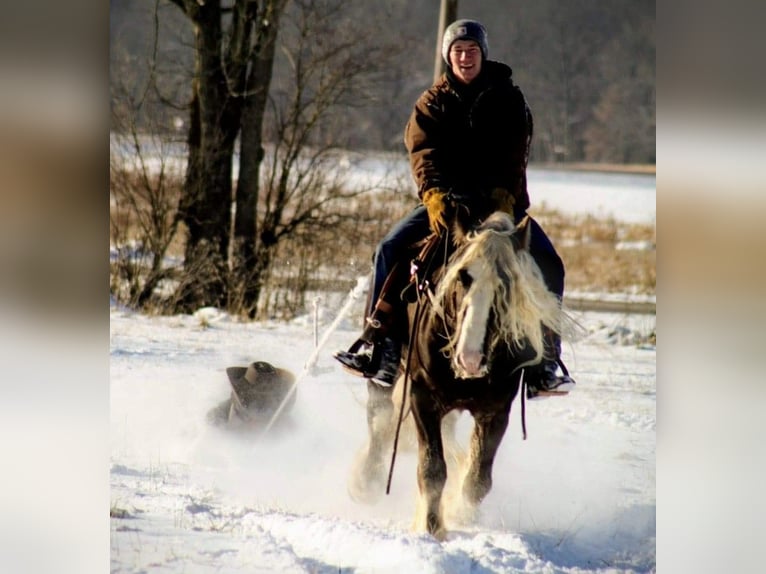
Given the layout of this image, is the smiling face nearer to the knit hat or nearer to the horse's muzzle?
the knit hat

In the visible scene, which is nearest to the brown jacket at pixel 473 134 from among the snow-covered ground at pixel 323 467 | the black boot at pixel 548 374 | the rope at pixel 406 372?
the rope at pixel 406 372

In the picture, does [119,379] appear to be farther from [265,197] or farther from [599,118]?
[599,118]

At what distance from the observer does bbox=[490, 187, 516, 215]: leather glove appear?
5.60 metres

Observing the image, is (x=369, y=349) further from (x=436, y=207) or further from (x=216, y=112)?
(x=216, y=112)

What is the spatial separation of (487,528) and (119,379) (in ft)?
6.11

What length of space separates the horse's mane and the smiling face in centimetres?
67

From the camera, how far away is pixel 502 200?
5.61 m

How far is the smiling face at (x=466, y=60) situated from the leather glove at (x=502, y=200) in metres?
0.52

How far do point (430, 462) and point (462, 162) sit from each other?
137cm

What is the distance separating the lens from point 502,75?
5684 mm

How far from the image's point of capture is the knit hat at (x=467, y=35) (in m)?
5.66

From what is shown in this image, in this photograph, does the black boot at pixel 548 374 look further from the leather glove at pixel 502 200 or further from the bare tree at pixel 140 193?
the bare tree at pixel 140 193

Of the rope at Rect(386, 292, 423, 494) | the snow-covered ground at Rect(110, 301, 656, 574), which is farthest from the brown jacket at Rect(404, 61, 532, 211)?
the snow-covered ground at Rect(110, 301, 656, 574)
